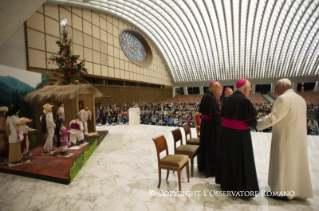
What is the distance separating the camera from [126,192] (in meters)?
2.97

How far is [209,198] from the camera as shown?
2711 millimetres

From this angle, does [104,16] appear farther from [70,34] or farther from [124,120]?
[124,120]

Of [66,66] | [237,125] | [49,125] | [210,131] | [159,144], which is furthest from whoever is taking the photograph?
[66,66]

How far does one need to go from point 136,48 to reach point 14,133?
21.8m

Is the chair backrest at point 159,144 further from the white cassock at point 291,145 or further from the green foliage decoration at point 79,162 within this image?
the green foliage decoration at point 79,162

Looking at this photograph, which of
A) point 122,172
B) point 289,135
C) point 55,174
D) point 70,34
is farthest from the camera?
point 70,34

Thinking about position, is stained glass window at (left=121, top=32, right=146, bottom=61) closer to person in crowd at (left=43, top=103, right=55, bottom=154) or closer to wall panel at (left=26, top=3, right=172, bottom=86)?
wall panel at (left=26, top=3, right=172, bottom=86)

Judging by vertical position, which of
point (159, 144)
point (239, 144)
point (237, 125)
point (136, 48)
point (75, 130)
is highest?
point (136, 48)

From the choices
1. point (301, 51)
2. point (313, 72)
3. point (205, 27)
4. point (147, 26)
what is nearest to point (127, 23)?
point (147, 26)

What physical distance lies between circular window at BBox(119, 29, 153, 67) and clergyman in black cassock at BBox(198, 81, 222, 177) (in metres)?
18.1

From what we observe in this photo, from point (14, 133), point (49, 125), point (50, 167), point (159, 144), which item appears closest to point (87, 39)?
point (49, 125)

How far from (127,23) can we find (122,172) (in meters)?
20.7

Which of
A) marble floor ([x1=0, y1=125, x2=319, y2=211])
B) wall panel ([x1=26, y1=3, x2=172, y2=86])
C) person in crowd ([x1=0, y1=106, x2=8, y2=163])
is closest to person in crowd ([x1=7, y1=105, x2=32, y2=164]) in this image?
marble floor ([x1=0, y1=125, x2=319, y2=211])

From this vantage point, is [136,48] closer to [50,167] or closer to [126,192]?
[50,167]
